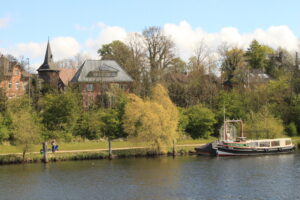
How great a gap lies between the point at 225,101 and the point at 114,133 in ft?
71.1

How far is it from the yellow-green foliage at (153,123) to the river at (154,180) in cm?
287

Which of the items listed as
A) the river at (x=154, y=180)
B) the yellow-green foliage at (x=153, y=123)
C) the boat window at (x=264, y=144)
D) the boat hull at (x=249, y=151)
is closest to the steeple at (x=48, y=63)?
the yellow-green foliage at (x=153, y=123)

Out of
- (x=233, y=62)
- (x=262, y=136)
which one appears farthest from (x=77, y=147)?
(x=233, y=62)

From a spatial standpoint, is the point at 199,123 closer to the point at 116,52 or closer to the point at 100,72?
the point at 100,72

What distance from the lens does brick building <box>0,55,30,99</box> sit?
91.1m

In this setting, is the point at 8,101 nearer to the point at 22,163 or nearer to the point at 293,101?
the point at 22,163

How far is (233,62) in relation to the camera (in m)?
103

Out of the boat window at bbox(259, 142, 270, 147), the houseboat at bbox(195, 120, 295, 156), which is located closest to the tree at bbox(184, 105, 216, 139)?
the houseboat at bbox(195, 120, 295, 156)

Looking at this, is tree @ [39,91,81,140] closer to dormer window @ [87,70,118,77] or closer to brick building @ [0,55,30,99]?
dormer window @ [87,70,118,77]

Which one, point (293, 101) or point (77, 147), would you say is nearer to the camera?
point (77, 147)

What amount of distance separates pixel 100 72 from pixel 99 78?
1367 mm

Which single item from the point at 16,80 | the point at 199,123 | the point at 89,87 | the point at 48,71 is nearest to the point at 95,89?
the point at 89,87

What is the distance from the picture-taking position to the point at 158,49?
99.8m

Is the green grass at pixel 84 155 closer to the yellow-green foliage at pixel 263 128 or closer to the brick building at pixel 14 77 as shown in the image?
the yellow-green foliage at pixel 263 128
